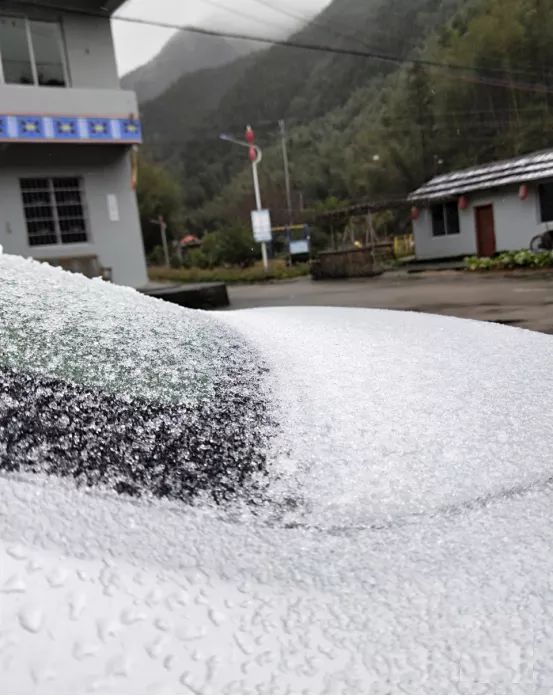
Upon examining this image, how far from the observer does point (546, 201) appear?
1065 centimetres

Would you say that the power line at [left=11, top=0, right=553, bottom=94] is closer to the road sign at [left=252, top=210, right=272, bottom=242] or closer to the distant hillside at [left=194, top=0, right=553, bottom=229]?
the distant hillside at [left=194, top=0, right=553, bottom=229]

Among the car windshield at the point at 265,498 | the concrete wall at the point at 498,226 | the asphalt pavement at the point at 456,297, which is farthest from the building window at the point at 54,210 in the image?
the concrete wall at the point at 498,226

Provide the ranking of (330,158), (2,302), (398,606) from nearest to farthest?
(398,606) → (2,302) → (330,158)

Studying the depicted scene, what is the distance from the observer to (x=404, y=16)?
10711 millimetres

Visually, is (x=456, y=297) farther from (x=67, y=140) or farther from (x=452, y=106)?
(x=67, y=140)

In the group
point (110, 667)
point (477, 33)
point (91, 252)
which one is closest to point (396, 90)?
point (477, 33)

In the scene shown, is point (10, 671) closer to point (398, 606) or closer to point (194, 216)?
point (398, 606)

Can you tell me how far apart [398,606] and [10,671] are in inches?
23.2

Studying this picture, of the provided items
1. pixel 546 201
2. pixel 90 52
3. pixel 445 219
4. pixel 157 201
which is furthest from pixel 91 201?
pixel 157 201

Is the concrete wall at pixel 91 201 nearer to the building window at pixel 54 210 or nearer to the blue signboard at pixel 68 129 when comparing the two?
the building window at pixel 54 210

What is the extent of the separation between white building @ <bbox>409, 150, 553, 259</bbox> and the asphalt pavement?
247 centimetres

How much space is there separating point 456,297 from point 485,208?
6.45 metres

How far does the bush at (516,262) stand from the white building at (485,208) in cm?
203

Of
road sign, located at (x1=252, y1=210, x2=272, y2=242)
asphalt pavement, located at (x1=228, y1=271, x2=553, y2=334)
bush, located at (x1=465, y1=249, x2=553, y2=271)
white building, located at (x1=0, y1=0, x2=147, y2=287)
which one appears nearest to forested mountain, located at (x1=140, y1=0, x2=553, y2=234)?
bush, located at (x1=465, y1=249, x2=553, y2=271)
